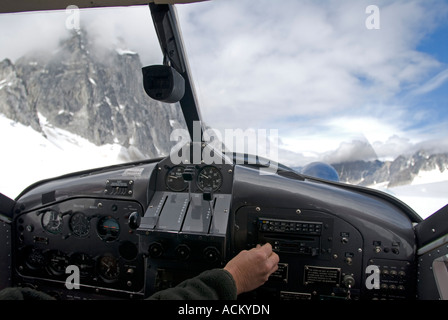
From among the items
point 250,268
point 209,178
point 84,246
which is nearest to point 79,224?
point 84,246

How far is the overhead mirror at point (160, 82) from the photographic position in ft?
7.52

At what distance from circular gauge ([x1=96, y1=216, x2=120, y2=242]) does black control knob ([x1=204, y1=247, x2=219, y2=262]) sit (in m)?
0.84

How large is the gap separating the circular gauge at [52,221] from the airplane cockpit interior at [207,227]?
1cm

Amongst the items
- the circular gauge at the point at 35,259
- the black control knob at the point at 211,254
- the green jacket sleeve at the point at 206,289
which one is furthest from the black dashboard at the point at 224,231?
the green jacket sleeve at the point at 206,289

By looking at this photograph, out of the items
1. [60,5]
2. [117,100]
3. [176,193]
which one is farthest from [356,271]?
[117,100]

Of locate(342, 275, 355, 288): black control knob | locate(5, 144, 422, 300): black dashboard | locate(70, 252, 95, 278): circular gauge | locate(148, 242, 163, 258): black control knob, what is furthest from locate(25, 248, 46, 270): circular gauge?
locate(342, 275, 355, 288): black control knob

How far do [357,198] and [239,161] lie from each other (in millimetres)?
920

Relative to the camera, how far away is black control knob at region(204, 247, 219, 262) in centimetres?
214

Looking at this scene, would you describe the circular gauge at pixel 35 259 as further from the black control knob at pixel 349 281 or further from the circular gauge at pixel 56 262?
the black control knob at pixel 349 281

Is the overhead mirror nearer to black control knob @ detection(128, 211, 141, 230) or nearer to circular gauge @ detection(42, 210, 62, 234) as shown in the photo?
black control knob @ detection(128, 211, 141, 230)

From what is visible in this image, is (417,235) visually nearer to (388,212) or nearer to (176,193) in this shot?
(388,212)

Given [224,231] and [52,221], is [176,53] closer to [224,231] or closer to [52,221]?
[224,231]

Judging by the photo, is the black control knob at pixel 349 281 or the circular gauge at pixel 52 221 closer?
the black control knob at pixel 349 281

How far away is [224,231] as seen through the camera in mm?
2174
